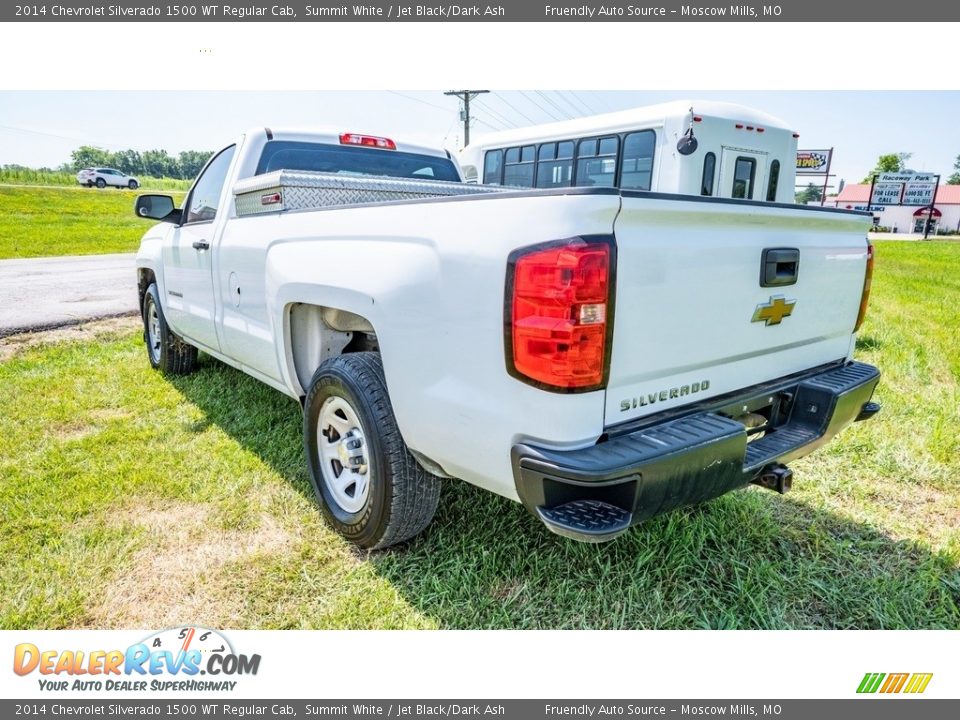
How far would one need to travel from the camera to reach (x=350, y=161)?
4.21 meters

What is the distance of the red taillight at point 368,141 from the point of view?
4.24 meters

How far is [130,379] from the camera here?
5.30 meters

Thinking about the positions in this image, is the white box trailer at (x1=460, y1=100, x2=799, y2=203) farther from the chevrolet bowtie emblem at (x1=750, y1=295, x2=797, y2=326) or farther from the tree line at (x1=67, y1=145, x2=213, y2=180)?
Answer: the tree line at (x1=67, y1=145, x2=213, y2=180)

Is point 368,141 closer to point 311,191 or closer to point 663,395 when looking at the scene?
point 311,191

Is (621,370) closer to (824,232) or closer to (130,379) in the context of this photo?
(824,232)

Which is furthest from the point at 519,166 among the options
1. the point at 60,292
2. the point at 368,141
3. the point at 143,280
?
the point at 60,292

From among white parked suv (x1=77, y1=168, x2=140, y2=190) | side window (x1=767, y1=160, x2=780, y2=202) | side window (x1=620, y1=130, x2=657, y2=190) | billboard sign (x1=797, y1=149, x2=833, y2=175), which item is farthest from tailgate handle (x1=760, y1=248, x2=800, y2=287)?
white parked suv (x1=77, y1=168, x2=140, y2=190)

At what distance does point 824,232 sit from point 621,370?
1373 mm

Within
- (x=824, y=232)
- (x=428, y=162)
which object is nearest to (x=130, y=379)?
(x=428, y=162)

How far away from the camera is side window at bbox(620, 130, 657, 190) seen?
27.1 ft

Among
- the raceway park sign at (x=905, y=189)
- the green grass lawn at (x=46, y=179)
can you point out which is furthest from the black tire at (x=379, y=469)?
the raceway park sign at (x=905, y=189)

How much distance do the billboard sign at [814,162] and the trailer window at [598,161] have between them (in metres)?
21.5

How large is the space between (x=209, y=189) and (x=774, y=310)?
12.2ft

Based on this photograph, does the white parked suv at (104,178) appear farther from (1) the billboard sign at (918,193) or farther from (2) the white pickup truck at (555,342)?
(1) the billboard sign at (918,193)
